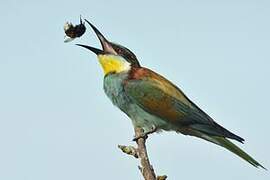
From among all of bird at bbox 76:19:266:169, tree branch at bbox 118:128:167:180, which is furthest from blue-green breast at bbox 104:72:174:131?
tree branch at bbox 118:128:167:180

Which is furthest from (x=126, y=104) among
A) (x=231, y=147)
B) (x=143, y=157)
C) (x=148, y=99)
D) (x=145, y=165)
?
(x=145, y=165)

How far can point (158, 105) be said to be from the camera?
3.85 meters

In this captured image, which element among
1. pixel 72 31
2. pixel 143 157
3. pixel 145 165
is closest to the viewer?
pixel 145 165

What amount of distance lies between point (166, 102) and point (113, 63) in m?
0.44

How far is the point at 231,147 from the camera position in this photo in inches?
138

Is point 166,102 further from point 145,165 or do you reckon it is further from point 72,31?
point 145,165

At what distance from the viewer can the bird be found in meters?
3.67

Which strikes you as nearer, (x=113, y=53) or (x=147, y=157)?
(x=147, y=157)

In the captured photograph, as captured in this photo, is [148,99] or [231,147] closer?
[231,147]

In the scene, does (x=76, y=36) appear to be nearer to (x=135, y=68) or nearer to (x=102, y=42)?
(x=102, y=42)

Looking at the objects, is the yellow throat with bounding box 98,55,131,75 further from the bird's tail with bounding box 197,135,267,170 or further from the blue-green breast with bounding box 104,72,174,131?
the bird's tail with bounding box 197,135,267,170

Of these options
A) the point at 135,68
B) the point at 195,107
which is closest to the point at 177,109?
the point at 195,107

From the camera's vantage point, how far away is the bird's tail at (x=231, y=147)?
3.18 m

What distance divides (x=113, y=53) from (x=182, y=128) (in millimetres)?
657
